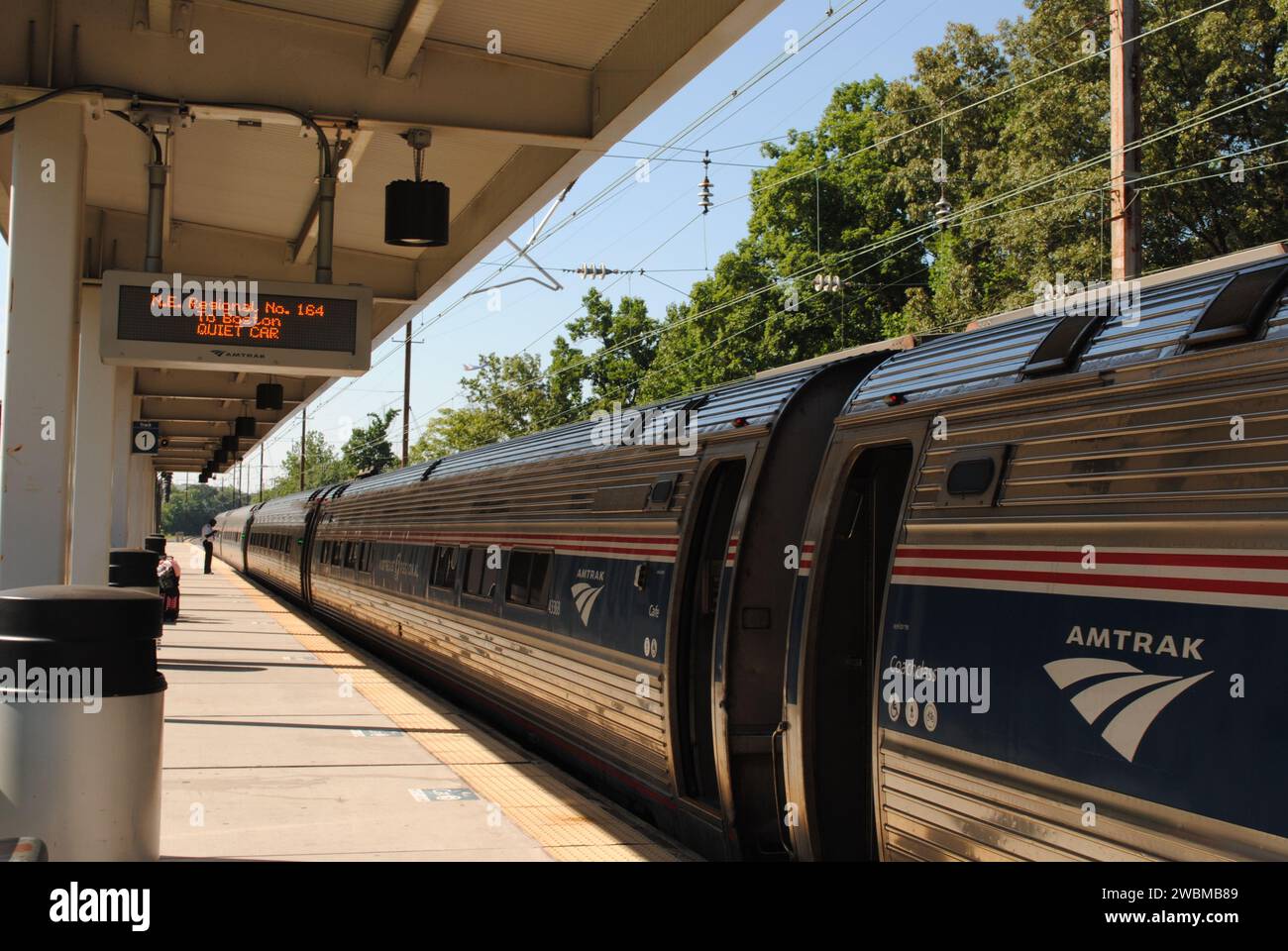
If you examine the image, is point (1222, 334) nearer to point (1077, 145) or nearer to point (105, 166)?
point (105, 166)

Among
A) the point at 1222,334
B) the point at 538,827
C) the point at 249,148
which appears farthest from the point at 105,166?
the point at 1222,334

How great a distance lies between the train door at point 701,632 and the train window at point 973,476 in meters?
2.31

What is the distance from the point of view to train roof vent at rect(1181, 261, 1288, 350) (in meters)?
3.78

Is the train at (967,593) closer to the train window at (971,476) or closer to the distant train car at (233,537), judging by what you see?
the train window at (971,476)

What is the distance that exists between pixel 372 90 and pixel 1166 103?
24.1 meters

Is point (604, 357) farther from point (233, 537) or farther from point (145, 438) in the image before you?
point (145, 438)

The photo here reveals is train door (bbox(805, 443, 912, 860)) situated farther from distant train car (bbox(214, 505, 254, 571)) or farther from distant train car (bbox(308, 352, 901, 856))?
distant train car (bbox(214, 505, 254, 571))

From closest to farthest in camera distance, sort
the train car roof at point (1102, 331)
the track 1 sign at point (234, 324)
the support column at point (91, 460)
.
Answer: the train car roof at point (1102, 331) → the track 1 sign at point (234, 324) → the support column at point (91, 460)

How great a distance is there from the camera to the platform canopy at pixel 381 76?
8.70 m

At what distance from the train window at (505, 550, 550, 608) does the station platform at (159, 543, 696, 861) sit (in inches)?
48.4

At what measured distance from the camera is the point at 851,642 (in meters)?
5.85

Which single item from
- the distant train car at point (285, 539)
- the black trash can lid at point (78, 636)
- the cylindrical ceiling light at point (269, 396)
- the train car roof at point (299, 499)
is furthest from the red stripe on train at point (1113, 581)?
the distant train car at point (285, 539)

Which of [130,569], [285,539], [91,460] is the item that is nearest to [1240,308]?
[91,460]

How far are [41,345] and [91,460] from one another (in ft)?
20.8
